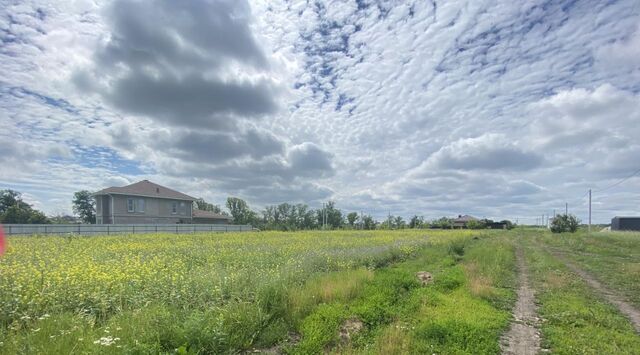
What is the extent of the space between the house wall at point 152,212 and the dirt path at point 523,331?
140ft

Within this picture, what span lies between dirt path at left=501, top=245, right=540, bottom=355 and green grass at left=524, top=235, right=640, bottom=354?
0.20 metres

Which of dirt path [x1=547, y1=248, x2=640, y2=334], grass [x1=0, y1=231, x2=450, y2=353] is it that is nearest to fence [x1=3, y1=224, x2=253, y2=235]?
grass [x1=0, y1=231, x2=450, y2=353]

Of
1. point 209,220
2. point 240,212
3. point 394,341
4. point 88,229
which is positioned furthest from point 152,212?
point 394,341

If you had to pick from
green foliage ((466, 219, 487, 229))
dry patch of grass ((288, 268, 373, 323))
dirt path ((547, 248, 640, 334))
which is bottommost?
green foliage ((466, 219, 487, 229))

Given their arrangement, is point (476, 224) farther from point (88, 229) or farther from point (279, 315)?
point (279, 315)

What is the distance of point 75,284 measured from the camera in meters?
7.73

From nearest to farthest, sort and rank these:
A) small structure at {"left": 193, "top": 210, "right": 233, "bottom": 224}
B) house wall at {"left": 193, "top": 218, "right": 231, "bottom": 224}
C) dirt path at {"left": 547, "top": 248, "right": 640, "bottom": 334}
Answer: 1. dirt path at {"left": 547, "top": 248, "right": 640, "bottom": 334}
2. house wall at {"left": 193, "top": 218, "right": 231, "bottom": 224}
3. small structure at {"left": 193, "top": 210, "right": 233, "bottom": 224}

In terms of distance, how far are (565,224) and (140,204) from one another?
70.4 metres

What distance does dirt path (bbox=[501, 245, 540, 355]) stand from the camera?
23.0 feet

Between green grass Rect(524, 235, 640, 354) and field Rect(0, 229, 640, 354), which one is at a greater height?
field Rect(0, 229, 640, 354)

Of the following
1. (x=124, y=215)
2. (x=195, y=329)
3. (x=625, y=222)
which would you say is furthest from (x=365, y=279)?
(x=625, y=222)

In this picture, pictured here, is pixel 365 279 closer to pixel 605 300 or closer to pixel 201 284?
pixel 201 284

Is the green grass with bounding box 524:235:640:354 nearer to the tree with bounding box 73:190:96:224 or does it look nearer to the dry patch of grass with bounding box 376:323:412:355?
the dry patch of grass with bounding box 376:323:412:355

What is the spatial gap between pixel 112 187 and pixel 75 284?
135 ft
